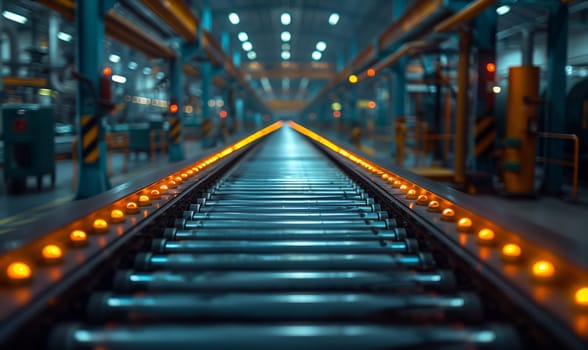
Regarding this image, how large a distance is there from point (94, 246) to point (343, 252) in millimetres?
1367

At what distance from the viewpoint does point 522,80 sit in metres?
7.97

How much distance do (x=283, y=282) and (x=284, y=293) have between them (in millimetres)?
131

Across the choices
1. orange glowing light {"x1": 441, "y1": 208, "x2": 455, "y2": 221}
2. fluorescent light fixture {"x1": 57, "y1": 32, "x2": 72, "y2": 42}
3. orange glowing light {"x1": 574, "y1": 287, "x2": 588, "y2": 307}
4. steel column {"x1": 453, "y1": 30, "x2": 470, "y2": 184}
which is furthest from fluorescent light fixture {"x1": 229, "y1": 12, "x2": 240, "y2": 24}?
orange glowing light {"x1": 574, "y1": 287, "x2": 588, "y2": 307}

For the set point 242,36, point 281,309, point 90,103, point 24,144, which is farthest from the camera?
point 242,36

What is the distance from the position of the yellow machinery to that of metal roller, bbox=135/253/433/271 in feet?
19.8

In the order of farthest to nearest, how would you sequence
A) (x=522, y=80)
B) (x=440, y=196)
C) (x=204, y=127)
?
1. (x=204, y=127)
2. (x=522, y=80)
3. (x=440, y=196)

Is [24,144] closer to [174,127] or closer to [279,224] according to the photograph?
[174,127]

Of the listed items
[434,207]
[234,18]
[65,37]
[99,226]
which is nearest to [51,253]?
[99,226]

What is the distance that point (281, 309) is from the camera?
206 cm

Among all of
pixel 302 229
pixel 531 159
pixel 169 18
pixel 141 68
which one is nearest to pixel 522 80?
pixel 531 159

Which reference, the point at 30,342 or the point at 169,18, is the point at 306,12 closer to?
the point at 169,18

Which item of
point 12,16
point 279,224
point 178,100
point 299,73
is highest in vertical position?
point 299,73

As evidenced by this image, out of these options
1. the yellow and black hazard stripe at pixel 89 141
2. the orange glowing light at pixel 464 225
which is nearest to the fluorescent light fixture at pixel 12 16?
the yellow and black hazard stripe at pixel 89 141

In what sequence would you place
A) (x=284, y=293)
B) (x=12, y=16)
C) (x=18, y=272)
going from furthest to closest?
1. (x=12, y=16)
2. (x=284, y=293)
3. (x=18, y=272)
